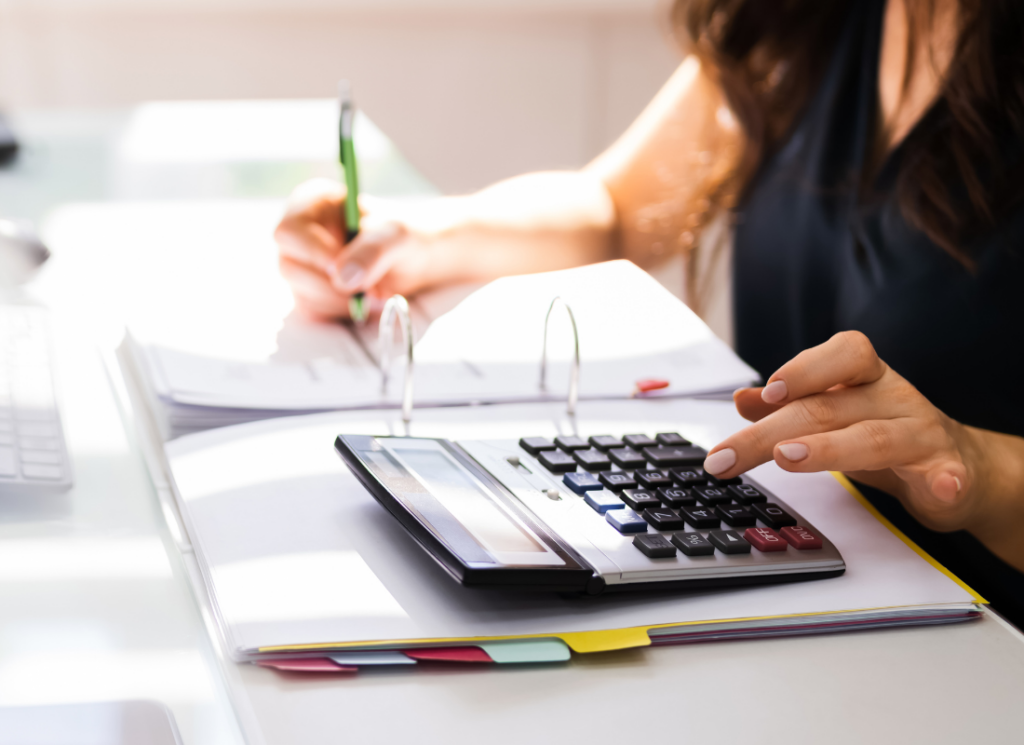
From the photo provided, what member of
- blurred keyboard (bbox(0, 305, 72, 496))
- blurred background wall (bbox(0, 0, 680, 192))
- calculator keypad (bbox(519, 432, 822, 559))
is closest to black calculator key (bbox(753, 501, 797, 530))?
calculator keypad (bbox(519, 432, 822, 559))

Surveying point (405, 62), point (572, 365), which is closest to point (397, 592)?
point (572, 365)

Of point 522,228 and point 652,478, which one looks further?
point 522,228

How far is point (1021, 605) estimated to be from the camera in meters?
0.71

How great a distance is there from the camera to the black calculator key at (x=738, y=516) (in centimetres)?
45

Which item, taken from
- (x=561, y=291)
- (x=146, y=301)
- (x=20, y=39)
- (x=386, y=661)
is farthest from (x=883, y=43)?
(x=20, y=39)

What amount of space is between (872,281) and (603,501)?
0.45 m

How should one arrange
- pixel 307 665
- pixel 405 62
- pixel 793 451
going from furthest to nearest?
pixel 405 62, pixel 793 451, pixel 307 665

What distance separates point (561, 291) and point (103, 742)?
417mm

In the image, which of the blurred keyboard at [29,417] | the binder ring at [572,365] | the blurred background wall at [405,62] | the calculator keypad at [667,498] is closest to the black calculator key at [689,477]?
the calculator keypad at [667,498]

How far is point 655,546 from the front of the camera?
1.36 feet

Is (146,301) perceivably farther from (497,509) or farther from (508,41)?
(508,41)

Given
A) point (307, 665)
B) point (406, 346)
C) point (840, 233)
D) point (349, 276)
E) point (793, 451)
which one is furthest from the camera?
point (840, 233)

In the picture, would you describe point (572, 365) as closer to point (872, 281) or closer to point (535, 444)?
point (535, 444)

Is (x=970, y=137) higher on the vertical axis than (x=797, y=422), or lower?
higher
